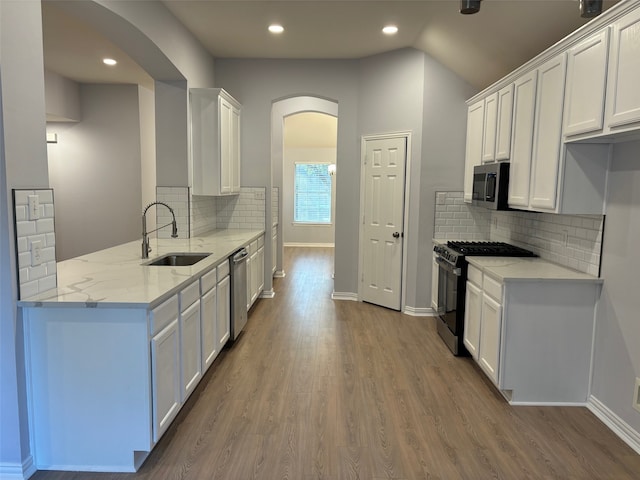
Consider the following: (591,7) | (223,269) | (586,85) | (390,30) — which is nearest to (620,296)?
(586,85)

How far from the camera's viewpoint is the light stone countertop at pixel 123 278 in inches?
87.1

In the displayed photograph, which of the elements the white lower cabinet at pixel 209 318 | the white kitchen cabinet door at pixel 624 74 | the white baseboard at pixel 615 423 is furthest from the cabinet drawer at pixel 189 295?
the white baseboard at pixel 615 423

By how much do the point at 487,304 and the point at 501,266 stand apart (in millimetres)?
318

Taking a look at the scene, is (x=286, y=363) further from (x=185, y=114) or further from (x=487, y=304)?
(x=185, y=114)

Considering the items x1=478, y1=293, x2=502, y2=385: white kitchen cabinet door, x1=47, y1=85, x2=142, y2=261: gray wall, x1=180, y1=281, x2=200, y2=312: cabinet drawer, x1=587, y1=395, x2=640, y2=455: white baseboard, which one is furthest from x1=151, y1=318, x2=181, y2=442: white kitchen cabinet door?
x1=47, y1=85, x2=142, y2=261: gray wall

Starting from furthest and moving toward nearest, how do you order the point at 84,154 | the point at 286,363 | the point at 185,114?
1. the point at 84,154
2. the point at 185,114
3. the point at 286,363

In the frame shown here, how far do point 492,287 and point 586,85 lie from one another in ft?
4.73

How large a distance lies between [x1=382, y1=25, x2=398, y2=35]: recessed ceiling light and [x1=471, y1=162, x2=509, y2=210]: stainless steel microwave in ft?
5.39

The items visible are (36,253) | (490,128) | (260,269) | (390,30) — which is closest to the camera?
(36,253)

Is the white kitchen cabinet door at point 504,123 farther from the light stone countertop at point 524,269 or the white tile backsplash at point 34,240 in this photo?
the white tile backsplash at point 34,240

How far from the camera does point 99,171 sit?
6.79m

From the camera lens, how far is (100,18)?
9.93 feet

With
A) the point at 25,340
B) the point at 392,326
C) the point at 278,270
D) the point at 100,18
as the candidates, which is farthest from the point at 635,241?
the point at 278,270

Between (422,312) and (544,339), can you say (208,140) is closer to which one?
(422,312)
